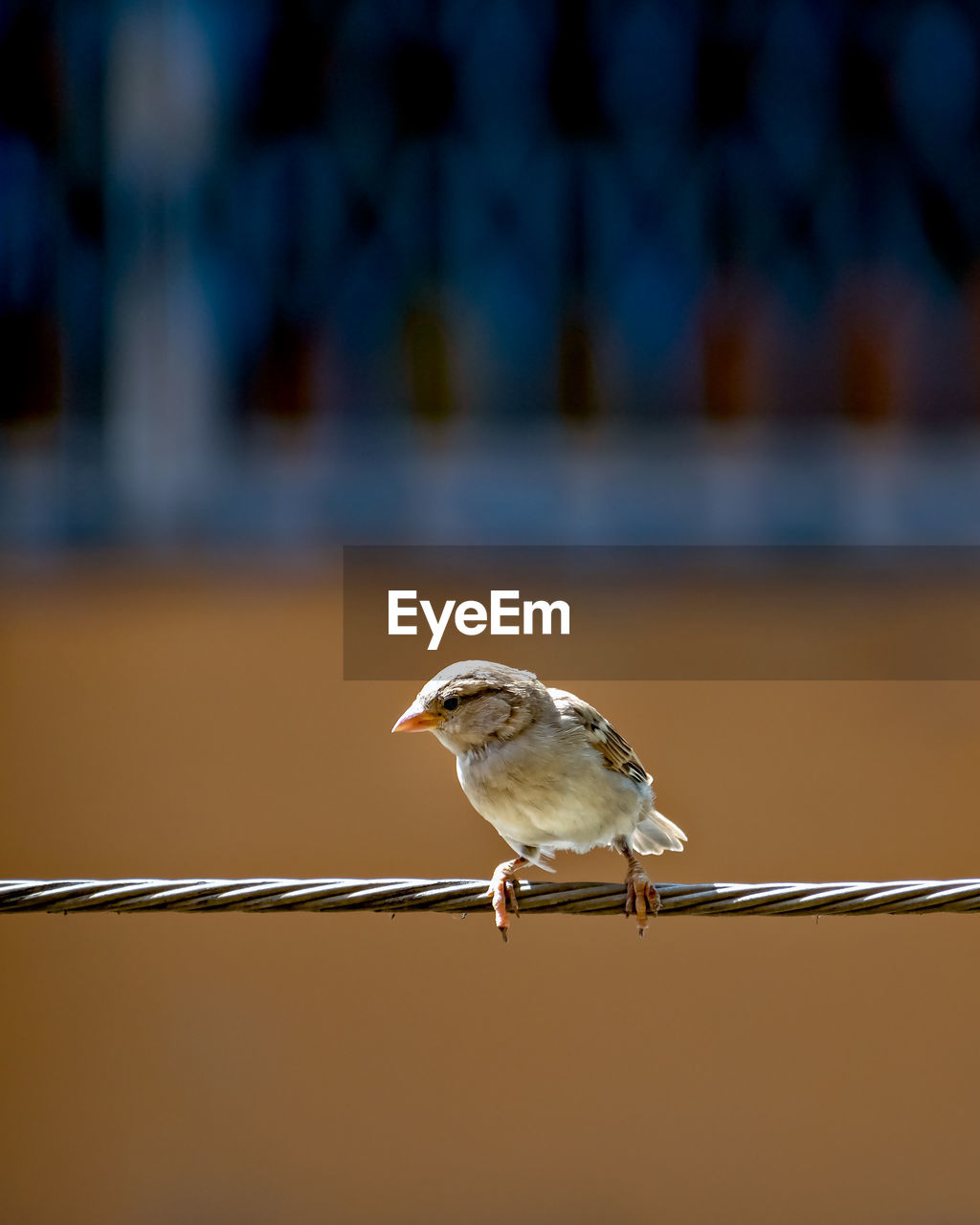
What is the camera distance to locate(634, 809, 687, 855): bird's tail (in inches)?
148

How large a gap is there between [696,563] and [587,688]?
0.72 meters

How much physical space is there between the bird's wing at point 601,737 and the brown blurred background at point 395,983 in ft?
5.72

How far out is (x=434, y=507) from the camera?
5.88 metres

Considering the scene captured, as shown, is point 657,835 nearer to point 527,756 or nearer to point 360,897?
point 527,756

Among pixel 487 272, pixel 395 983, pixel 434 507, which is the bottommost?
pixel 395 983

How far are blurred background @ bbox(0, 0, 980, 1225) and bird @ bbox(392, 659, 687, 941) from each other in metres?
1.75

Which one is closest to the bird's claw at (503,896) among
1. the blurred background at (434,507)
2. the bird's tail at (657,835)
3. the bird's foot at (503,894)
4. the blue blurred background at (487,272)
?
the bird's foot at (503,894)

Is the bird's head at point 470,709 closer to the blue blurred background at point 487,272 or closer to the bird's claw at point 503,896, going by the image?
the bird's claw at point 503,896

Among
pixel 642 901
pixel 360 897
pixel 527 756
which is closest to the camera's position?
pixel 360 897

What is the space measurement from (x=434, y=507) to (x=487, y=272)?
96 cm

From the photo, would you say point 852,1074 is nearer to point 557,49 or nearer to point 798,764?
point 798,764

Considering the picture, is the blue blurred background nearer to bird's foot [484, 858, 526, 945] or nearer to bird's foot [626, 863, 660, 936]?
bird's foot [484, 858, 526, 945]

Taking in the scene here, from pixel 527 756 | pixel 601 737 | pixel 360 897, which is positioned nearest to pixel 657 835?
pixel 601 737

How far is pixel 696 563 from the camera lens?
568 centimetres
